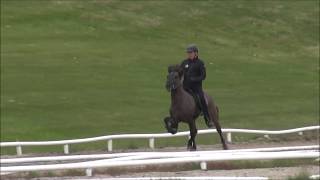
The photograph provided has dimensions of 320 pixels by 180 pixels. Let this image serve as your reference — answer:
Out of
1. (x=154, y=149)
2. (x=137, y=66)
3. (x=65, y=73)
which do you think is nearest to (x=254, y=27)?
(x=137, y=66)

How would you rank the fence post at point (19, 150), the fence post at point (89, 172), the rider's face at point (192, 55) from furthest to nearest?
the fence post at point (19, 150) → the rider's face at point (192, 55) → the fence post at point (89, 172)

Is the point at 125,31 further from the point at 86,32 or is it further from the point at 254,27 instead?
the point at 254,27

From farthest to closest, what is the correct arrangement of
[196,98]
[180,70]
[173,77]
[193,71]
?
[196,98] → [193,71] → [180,70] → [173,77]

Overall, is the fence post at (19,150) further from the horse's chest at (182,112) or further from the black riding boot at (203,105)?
the black riding boot at (203,105)

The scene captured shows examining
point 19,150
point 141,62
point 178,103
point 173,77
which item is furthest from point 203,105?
point 141,62

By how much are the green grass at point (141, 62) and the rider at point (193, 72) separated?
618cm

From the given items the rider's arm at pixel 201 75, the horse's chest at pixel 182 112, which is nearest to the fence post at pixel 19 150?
the horse's chest at pixel 182 112

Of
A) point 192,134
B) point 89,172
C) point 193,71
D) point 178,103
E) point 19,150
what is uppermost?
point 193,71

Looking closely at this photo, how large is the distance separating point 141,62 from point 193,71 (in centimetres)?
2179

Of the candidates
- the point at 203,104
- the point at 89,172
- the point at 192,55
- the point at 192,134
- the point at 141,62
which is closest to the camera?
the point at 89,172

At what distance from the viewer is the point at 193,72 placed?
19.9 metres

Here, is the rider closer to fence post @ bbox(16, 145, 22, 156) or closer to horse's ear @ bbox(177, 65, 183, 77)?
horse's ear @ bbox(177, 65, 183, 77)

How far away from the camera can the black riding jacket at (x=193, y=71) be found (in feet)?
65.1

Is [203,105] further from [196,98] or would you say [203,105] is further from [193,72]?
[193,72]
